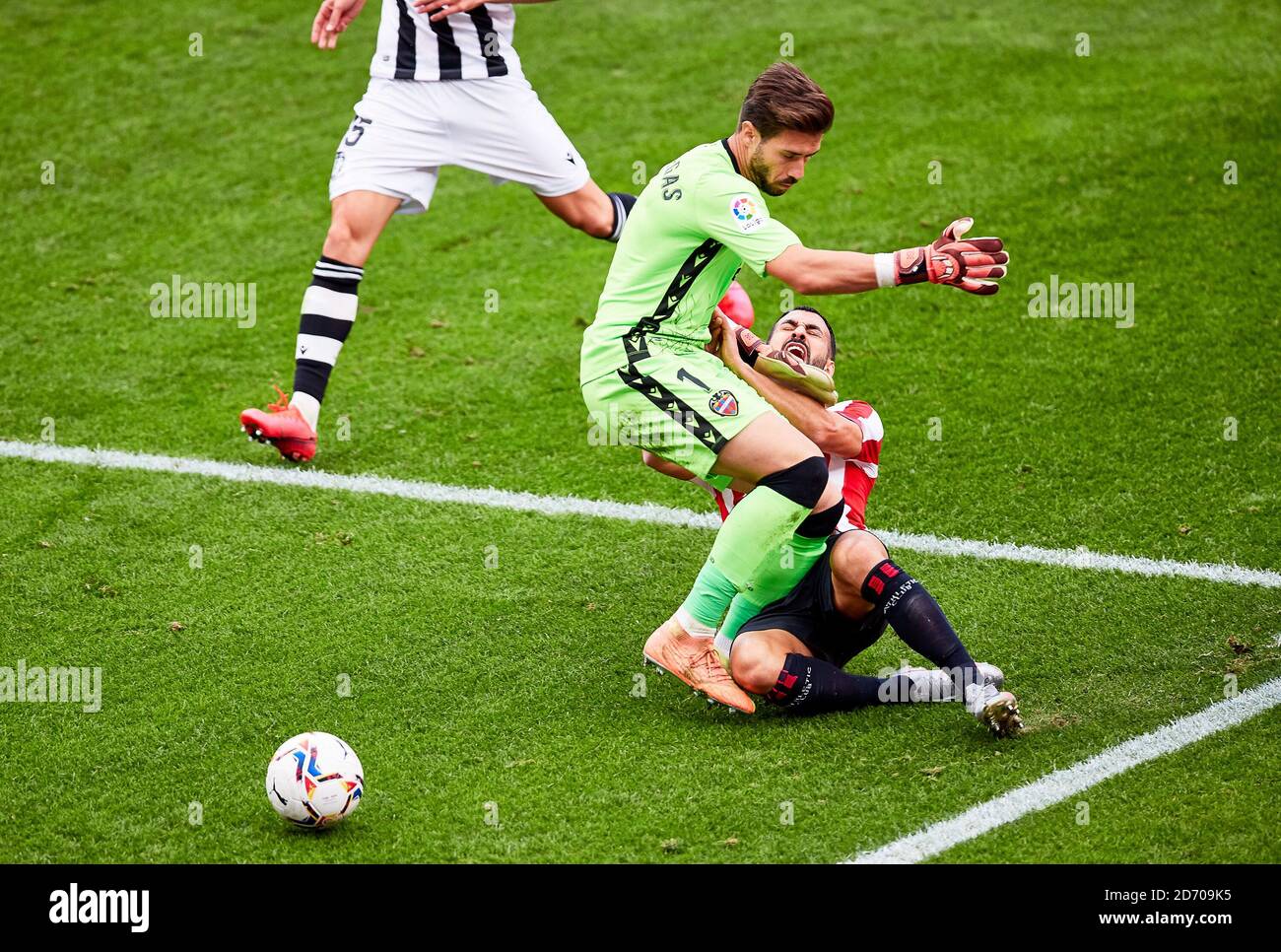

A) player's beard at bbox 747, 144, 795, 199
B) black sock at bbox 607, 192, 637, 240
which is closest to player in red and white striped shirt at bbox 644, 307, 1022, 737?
player's beard at bbox 747, 144, 795, 199

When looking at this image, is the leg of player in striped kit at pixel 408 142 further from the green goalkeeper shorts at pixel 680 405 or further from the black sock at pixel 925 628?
the black sock at pixel 925 628

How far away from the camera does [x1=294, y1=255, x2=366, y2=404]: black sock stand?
22.1ft

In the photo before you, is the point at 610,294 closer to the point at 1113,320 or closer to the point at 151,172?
the point at 1113,320

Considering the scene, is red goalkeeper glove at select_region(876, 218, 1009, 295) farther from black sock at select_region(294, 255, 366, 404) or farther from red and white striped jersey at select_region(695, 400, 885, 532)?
black sock at select_region(294, 255, 366, 404)

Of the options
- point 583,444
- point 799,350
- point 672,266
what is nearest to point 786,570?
point 799,350

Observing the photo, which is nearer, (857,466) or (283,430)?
(857,466)

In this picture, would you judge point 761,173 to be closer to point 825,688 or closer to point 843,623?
point 843,623

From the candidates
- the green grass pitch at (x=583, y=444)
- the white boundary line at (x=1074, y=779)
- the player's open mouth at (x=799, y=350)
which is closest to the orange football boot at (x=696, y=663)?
the green grass pitch at (x=583, y=444)

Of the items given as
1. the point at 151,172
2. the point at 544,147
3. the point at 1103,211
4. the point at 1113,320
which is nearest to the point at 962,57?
the point at 1103,211

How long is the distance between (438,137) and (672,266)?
7.55 feet

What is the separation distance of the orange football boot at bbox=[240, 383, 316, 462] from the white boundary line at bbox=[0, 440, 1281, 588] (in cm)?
18

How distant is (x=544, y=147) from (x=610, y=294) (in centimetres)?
203

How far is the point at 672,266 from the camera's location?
504 centimetres

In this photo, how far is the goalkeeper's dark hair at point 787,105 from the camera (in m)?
4.78
